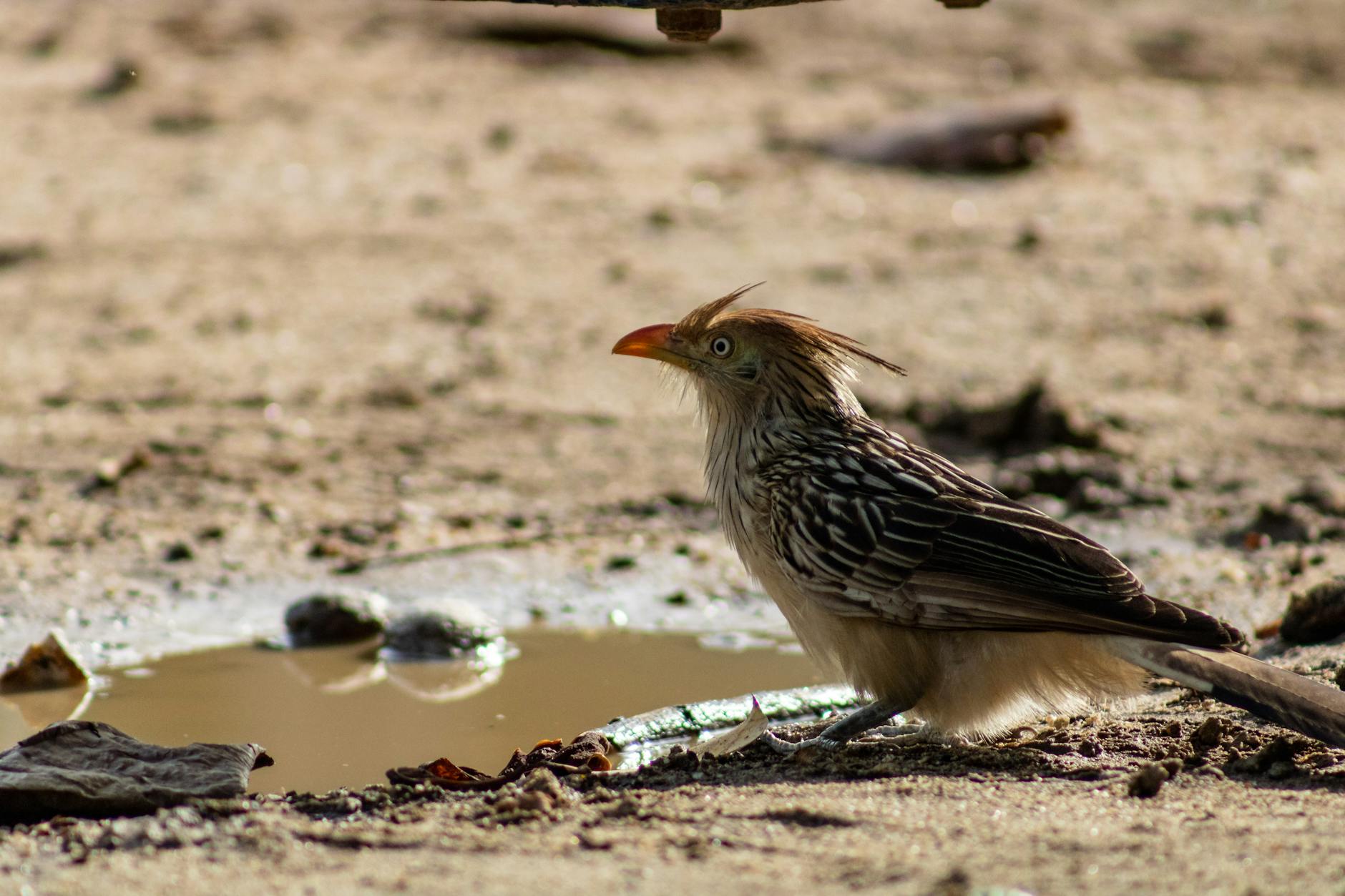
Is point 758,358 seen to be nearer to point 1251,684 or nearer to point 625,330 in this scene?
point 1251,684

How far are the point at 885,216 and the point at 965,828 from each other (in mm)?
7568

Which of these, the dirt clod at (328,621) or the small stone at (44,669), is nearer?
the small stone at (44,669)

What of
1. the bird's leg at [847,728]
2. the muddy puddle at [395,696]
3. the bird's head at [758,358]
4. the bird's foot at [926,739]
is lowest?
the muddy puddle at [395,696]

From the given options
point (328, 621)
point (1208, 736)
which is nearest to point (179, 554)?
point (328, 621)

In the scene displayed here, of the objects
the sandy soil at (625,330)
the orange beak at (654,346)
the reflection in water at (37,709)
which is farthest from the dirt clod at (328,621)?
the orange beak at (654,346)

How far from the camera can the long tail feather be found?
4023mm

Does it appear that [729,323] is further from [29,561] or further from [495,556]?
[29,561]

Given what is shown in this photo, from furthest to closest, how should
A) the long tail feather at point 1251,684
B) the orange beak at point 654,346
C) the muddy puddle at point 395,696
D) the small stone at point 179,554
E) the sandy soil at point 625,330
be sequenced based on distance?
the small stone at point 179,554 → the orange beak at point 654,346 → the muddy puddle at point 395,696 → the long tail feather at point 1251,684 → the sandy soil at point 625,330

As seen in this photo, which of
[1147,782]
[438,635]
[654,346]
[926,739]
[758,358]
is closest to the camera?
[1147,782]

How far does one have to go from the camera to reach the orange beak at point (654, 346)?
17.6 feet

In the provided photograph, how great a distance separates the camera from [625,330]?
29.2 feet

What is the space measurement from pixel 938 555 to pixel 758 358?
1.03 metres

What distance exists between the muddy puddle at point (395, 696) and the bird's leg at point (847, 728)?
778 mm

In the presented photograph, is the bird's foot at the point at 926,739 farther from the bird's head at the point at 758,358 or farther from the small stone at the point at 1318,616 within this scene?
the small stone at the point at 1318,616
